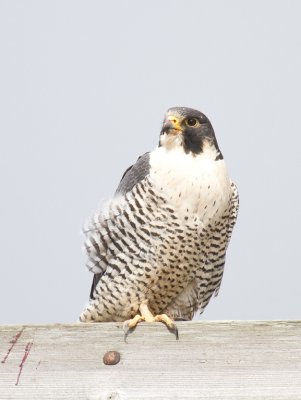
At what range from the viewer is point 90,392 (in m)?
2.78

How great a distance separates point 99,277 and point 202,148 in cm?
91

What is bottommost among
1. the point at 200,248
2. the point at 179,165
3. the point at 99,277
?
the point at 99,277

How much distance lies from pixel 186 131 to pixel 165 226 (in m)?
0.57

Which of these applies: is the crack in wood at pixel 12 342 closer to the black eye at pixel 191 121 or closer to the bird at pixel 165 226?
the bird at pixel 165 226

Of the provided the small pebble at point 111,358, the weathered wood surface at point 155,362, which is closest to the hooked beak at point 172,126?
the weathered wood surface at point 155,362

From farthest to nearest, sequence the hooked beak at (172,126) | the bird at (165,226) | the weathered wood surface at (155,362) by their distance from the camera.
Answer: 1. the hooked beak at (172,126)
2. the bird at (165,226)
3. the weathered wood surface at (155,362)

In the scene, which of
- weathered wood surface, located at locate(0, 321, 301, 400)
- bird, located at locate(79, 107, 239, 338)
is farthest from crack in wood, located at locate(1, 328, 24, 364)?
bird, located at locate(79, 107, 239, 338)

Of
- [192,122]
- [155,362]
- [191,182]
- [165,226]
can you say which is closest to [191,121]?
[192,122]

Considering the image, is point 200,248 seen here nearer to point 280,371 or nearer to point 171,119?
point 171,119

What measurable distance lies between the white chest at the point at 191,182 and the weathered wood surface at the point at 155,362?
1.28 metres

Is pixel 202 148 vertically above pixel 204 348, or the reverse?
pixel 202 148

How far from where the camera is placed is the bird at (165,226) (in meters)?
4.10

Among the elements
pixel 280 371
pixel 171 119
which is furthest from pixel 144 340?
pixel 171 119

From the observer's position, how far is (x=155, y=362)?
2826mm
